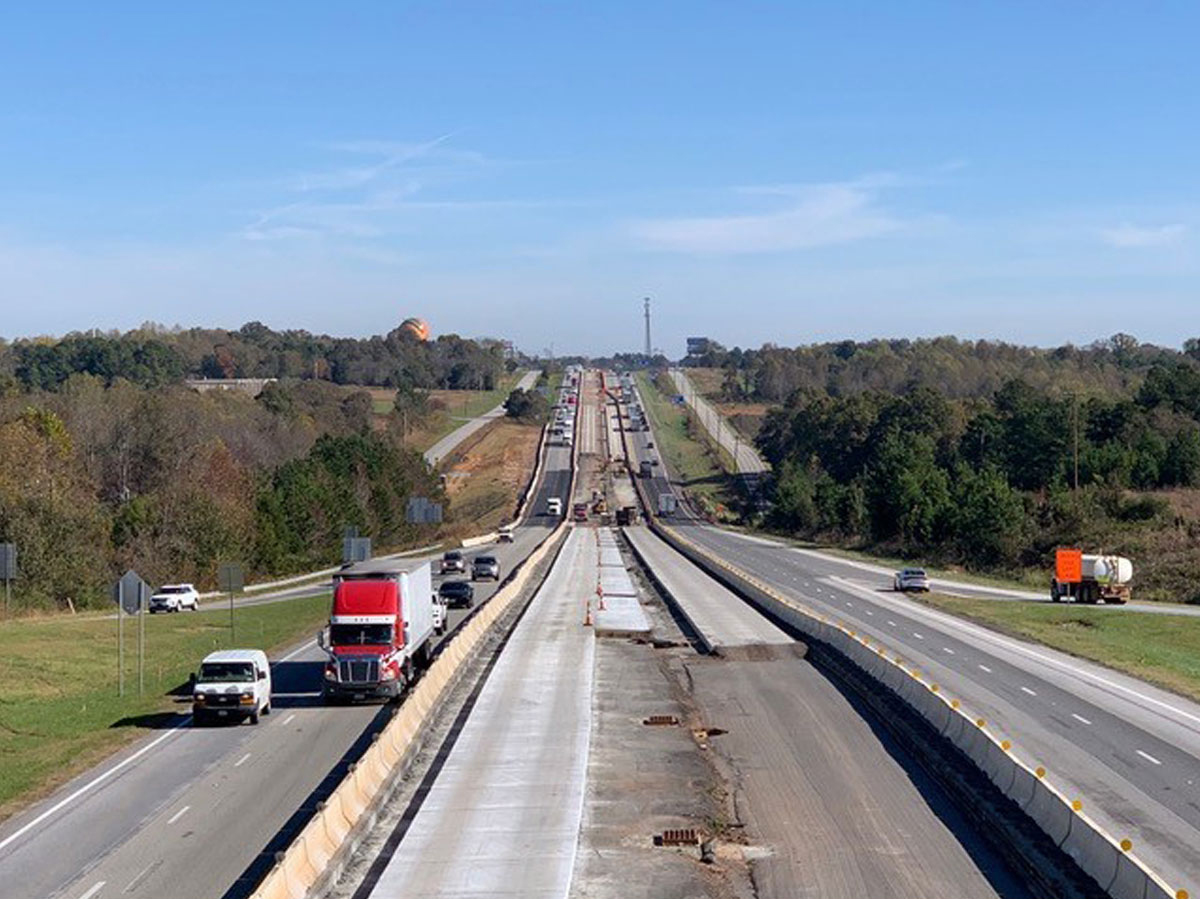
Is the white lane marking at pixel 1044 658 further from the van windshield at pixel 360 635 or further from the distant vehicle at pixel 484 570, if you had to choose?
the distant vehicle at pixel 484 570

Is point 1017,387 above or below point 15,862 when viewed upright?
above

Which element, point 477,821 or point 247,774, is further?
point 247,774

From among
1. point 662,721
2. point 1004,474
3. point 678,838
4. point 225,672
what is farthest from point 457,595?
point 1004,474

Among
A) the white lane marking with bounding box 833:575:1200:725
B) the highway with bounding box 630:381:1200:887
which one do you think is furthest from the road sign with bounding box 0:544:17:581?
the white lane marking with bounding box 833:575:1200:725

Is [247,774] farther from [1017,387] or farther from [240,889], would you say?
[1017,387]

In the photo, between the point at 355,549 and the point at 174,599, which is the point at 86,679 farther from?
the point at 355,549

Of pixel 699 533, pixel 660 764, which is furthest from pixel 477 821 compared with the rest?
pixel 699 533
